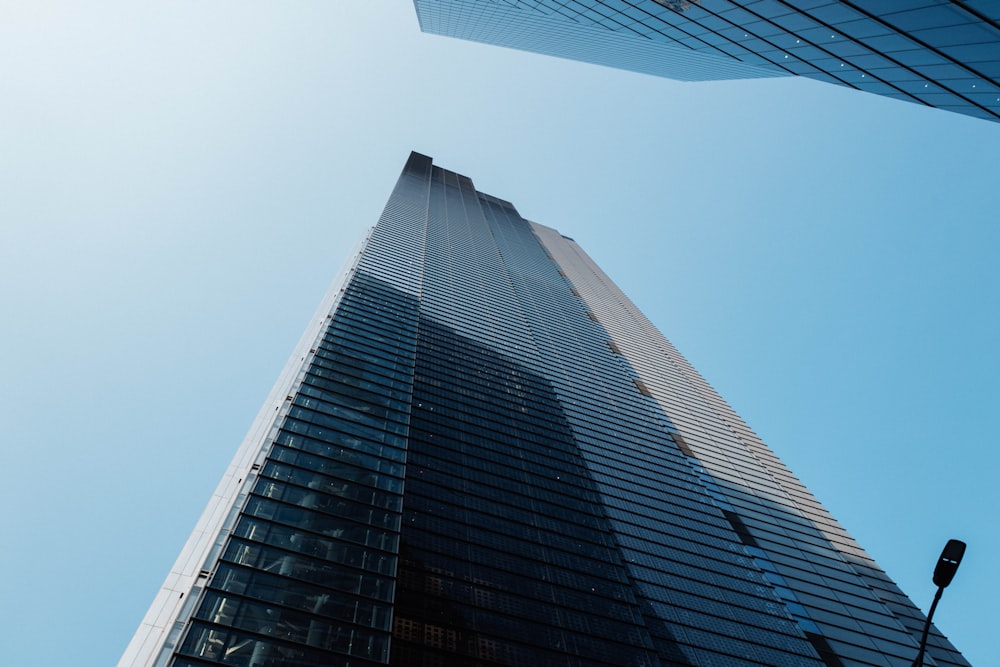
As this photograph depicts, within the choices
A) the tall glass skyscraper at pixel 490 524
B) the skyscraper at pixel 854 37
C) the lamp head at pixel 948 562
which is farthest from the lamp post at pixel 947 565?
the tall glass skyscraper at pixel 490 524

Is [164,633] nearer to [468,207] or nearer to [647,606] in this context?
[647,606]

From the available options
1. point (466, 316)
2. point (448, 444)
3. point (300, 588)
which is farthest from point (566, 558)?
point (466, 316)

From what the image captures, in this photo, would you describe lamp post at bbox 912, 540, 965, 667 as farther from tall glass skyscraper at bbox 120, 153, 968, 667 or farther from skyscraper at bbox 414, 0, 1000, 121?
tall glass skyscraper at bbox 120, 153, 968, 667

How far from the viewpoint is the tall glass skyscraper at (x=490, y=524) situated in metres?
27.3

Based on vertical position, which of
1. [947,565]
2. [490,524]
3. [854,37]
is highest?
[854,37]

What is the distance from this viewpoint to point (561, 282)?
130625 mm

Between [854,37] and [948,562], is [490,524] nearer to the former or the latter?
[854,37]

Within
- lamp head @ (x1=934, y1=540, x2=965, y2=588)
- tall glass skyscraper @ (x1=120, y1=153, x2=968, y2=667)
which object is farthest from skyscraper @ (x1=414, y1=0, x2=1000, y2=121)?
tall glass skyscraper @ (x1=120, y1=153, x2=968, y2=667)

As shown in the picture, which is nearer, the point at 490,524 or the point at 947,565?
the point at 947,565

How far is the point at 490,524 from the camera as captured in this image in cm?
4356

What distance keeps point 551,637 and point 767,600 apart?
28.1 metres

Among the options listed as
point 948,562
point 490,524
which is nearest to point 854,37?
point 948,562

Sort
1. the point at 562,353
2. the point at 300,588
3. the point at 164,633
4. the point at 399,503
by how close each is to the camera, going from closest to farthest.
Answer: the point at 164,633
the point at 300,588
the point at 399,503
the point at 562,353

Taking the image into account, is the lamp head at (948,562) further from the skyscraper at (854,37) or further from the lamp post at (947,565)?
the skyscraper at (854,37)
